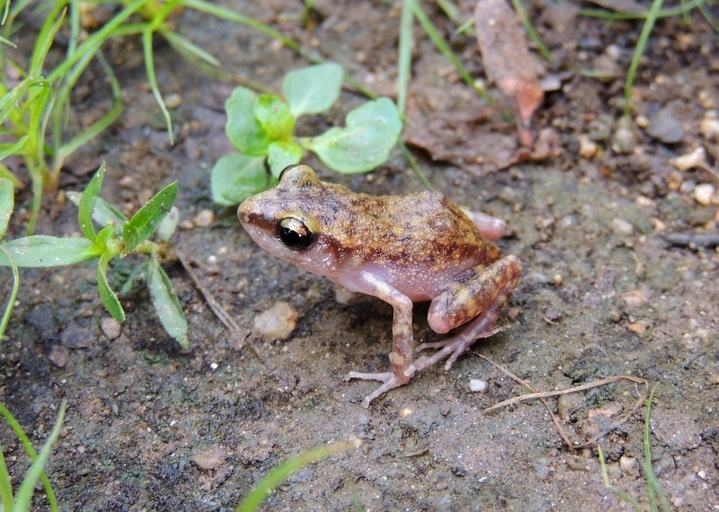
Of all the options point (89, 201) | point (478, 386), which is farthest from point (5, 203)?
point (478, 386)

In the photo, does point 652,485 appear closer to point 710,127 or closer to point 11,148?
point 710,127

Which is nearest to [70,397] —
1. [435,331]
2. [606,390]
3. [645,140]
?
[435,331]

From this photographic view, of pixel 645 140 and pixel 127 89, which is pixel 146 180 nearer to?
pixel 127 89

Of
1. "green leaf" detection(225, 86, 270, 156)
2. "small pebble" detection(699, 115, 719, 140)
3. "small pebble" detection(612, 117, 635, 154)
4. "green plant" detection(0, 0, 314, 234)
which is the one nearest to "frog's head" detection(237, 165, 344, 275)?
"green leaf" detection(225, 86, 270, 156)

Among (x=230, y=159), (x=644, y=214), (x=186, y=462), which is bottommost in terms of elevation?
(x=186, y=462)

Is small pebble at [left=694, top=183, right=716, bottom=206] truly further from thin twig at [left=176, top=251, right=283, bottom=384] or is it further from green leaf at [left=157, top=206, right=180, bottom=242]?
green leaf at [left=157, top=206, right=180, bottom=242]

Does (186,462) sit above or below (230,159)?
below
